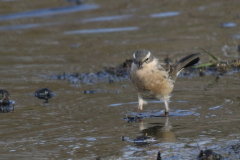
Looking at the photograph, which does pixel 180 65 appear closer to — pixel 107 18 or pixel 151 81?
pixel 151 81

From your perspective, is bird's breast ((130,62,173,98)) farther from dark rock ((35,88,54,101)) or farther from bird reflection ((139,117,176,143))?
dark rock ((35,88,54,101))

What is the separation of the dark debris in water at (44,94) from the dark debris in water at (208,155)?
4240mm

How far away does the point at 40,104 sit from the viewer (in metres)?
8.17

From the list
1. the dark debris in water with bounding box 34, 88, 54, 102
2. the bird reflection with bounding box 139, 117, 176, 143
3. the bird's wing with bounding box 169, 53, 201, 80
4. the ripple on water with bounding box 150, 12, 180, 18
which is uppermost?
the ripple on water with bounding box 150, 12, 180, 18

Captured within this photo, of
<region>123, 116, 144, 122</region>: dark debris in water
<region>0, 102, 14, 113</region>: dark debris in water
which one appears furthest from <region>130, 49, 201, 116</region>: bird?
<region>0, 102, 14, 113</region>: dark debris in water

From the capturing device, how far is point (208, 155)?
16.3 feet

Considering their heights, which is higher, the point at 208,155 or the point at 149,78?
the point at 149,78

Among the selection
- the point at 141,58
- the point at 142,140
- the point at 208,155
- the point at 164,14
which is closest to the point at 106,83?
the point at 141,58

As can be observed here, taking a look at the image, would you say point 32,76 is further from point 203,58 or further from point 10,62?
point 203,58

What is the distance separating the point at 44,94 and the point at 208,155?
14.5ft

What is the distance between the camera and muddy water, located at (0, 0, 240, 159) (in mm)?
5887

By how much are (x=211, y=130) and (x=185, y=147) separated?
810 millimetres

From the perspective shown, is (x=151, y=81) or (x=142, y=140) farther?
(x=151, y=81)

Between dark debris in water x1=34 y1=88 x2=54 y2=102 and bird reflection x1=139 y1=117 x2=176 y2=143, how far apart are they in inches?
96.6
